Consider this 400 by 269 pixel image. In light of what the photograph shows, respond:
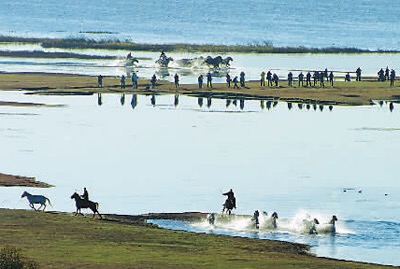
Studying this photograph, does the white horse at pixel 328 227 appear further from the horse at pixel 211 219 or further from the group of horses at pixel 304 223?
the horse at pixel 211 219

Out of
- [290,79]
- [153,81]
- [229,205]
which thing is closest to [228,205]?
[229,205]

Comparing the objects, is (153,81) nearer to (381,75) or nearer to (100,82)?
(100,82)

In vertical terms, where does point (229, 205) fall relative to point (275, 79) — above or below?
below

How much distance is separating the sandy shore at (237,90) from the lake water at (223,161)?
3.05 m

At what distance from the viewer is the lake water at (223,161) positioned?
148ft

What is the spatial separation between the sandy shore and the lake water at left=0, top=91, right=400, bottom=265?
9.99 feet

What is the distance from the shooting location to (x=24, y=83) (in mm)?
94438

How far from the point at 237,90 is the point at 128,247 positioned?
57597mm

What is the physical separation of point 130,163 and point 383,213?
15.4m

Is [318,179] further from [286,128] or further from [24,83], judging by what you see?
[24,83]

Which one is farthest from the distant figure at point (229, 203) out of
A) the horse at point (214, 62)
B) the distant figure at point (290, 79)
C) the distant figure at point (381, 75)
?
the horse at point (214, 62)

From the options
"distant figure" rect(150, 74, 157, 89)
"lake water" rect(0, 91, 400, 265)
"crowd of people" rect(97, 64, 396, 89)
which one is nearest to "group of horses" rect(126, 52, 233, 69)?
"crowd of people" rect(97, 64, 396, 89)

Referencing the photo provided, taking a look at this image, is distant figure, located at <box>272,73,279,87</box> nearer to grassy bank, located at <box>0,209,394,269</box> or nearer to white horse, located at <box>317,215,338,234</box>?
white horse, located at <box>317,215,338,234</box>

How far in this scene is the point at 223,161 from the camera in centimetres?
5869
